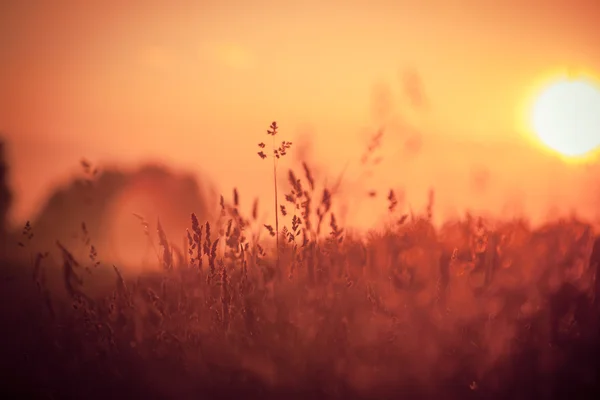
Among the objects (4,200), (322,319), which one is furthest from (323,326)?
(4,200)

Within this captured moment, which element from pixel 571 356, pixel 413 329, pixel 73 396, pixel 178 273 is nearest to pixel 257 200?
pixel 178 273

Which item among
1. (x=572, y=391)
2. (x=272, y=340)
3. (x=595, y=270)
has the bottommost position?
(x=572, y=391)

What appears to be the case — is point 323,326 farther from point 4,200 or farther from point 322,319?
point 4,200

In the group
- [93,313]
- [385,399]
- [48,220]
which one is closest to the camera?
[385,399]

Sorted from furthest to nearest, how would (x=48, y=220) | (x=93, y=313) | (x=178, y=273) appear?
1. (x=48, y=220)
2. (x=178, y=273)
3. (x=93, y=313)

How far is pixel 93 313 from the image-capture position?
2.89m

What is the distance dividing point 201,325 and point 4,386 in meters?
0.93

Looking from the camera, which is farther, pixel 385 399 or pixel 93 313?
pixel 93 313

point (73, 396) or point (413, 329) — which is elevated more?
point (413, 329)

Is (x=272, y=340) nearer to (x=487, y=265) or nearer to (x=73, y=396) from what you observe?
(x=73, y=396)

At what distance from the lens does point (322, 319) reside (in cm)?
280

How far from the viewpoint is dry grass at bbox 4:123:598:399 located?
8.44 feet

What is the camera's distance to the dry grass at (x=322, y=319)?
8.44 ft

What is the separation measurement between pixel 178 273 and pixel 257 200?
67 centimetres
